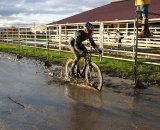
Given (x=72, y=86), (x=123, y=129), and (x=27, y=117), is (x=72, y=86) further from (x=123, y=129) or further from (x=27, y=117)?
(x=123, y=129)

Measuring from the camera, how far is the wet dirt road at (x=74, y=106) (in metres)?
5.95

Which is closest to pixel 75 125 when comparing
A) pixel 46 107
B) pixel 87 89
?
pixel 46 107

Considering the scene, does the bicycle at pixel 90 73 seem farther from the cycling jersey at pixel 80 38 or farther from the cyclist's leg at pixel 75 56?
the cycling jersey at pixel 80 38

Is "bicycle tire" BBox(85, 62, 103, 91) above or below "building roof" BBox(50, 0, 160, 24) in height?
below

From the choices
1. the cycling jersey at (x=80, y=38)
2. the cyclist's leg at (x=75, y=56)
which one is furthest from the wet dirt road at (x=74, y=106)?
the cycling jersey at (x=80, y=38)

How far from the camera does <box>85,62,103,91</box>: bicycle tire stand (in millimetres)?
8891

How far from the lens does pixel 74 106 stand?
7254mm

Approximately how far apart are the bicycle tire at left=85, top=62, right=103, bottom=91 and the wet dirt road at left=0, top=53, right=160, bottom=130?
8.0 inches

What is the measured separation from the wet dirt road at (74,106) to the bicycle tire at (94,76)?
204 millimetres

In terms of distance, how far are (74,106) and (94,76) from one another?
2.04m

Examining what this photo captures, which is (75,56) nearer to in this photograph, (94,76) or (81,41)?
(81,41)

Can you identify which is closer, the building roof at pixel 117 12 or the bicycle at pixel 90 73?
the bicycle at pixel 90 73

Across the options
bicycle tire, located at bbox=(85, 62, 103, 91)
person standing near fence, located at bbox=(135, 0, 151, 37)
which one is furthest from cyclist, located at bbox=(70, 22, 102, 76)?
person standing near fence, located at bbox=(135, 0, 151, 37)

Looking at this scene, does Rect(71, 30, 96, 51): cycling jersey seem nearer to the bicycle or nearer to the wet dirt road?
the bicycle
